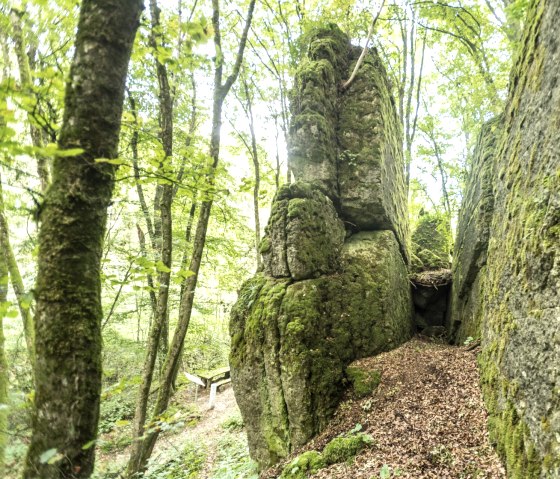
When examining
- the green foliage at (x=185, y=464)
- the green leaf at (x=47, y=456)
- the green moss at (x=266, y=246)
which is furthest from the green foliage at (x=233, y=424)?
the green leaf at (x=47, y=456)

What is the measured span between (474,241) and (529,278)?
430 centimetres

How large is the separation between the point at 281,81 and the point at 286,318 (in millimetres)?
8362

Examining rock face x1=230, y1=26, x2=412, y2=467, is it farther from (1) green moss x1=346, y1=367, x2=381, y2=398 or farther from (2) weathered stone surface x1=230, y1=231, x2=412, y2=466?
(1) green moss x1=346, y1=367, x2=381, y2=398

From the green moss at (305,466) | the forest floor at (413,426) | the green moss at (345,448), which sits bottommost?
the green moss at (305,466)

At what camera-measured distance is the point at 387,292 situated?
23.8 ft

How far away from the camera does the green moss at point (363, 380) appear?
5.68m

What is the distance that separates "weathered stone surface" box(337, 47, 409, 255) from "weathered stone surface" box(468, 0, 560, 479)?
3.28 m

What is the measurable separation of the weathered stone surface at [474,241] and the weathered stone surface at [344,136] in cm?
163

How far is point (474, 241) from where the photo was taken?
283 inches

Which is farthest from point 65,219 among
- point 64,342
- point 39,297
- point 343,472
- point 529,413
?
point 343,472

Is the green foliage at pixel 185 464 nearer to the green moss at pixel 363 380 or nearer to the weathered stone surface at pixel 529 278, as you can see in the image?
the green moss at pixel 363 380

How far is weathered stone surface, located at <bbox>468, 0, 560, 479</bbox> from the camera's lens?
275cm

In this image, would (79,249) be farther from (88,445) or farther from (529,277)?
(529,277)

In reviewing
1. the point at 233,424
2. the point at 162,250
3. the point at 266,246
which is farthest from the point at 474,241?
the point at 233,424
